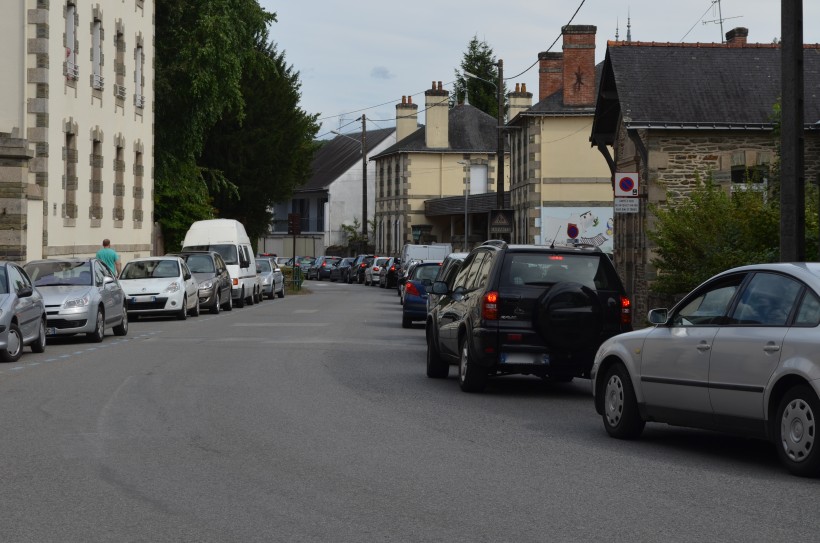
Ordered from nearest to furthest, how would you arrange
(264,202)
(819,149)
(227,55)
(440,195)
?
1. (819,149)
2. (227,55)
3. (264,202)
4. (440,195)

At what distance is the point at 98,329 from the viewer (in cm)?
2345

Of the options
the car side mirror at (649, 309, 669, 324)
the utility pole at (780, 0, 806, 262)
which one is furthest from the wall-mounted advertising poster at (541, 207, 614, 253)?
the car side mirror at (649, 309, 669, 324)

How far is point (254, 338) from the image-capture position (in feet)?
82.0

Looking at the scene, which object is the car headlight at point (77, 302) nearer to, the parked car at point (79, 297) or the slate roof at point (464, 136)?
the parked car at point (79, 297)

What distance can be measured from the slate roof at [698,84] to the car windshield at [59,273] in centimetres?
1450

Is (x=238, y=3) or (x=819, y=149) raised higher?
(x=238, y=3)

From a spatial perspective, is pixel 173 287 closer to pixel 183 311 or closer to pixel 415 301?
pixel 183 311

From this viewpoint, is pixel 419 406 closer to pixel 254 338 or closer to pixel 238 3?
pixel 254 338

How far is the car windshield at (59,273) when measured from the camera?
2397 centimetres

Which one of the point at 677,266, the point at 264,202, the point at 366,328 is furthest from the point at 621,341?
the point at 264,202

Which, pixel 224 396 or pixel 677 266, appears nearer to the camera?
pixel 224 396

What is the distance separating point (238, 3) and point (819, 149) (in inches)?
1050

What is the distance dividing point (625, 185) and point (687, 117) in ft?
26.1

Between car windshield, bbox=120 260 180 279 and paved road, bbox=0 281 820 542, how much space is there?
570 inches
